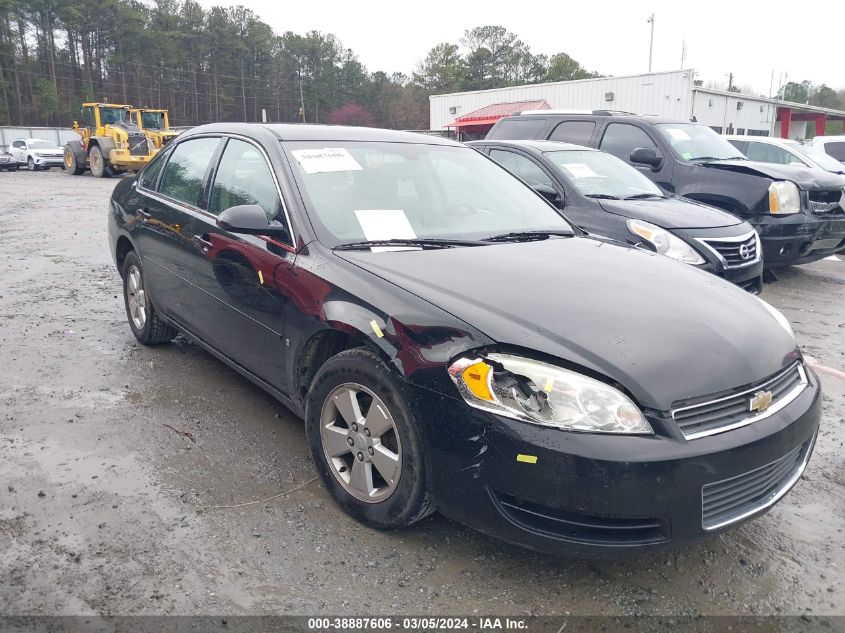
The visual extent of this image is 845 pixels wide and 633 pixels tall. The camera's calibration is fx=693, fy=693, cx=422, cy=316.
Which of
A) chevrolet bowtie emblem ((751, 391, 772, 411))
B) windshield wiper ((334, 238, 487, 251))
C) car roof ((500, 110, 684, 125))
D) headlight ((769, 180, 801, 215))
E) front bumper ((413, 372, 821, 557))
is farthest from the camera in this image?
car roof ((500, 110, 684, 125))

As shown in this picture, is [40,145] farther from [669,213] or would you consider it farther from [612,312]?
[612,312]

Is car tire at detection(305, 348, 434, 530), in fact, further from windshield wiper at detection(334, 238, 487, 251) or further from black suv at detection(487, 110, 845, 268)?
black suv at detection(487, 110, 845, 268)

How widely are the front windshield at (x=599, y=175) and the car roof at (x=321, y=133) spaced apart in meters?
2.61

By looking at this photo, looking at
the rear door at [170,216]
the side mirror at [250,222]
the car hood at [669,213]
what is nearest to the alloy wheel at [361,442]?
the side mirror at [250,222]

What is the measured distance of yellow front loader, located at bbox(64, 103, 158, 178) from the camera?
2403 cm

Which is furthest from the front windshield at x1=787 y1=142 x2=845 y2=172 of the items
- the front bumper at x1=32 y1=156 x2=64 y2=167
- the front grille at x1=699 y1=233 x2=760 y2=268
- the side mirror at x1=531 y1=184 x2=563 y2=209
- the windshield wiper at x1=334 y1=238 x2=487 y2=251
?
the front bumper at x1=32 y1=156 x2=64 y2=167

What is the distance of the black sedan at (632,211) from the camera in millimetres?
5898

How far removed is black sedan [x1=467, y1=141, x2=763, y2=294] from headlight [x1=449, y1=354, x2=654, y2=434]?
3.60 metres

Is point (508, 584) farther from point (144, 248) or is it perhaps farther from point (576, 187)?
point (576, 187)

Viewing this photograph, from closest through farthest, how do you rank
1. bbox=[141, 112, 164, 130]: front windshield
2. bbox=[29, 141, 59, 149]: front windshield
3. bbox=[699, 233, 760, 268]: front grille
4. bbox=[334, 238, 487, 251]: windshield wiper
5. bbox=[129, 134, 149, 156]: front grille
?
bbox=[334, 238, 487, 251]: windshield wiper
bbox=[699, 233, 760, 268]: front grille
bbox=[129, 134, 149, 156]: front grille
bbox=[141, 112, 164, 130]: front windshield
bbox=[29, 141, 59, 149]: front windshield

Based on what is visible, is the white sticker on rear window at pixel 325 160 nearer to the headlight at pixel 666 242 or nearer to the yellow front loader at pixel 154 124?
the headlight at pixel 666 242

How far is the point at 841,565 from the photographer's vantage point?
2.66m

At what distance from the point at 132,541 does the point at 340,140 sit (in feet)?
7.19

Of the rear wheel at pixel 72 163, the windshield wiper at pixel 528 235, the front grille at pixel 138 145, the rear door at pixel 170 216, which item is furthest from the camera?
the rear wheel at pixel 72 163
